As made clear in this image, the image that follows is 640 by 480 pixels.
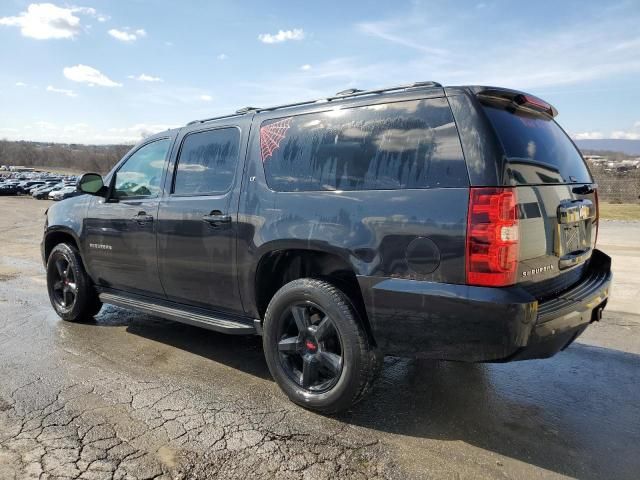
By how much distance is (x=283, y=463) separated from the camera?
270 cm

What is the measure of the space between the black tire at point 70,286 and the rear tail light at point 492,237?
410 cm

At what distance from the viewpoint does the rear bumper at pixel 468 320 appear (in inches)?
102

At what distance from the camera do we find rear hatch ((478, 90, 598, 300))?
2701mm

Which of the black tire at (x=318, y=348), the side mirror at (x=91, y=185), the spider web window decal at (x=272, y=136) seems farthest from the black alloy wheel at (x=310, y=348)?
the side mirror at (x=91, y=185)

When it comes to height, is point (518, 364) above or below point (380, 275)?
below

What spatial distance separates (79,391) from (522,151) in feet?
11.0

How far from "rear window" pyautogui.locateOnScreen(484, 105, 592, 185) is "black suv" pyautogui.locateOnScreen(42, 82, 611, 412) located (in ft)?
0.05

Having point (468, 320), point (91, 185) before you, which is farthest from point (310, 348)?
point (91, 185)

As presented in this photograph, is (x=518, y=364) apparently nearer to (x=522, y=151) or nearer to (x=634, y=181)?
(x=522, y=151)

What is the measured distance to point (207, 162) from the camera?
406 cm

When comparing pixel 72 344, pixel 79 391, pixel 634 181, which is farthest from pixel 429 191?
pixel 634 181

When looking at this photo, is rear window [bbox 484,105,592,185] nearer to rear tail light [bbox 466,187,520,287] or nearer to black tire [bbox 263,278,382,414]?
rear tail light [bbox 466,187,520,287]

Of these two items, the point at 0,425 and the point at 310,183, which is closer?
the point at 0,425

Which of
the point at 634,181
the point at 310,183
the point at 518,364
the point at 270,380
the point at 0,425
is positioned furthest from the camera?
the point at 634,181
